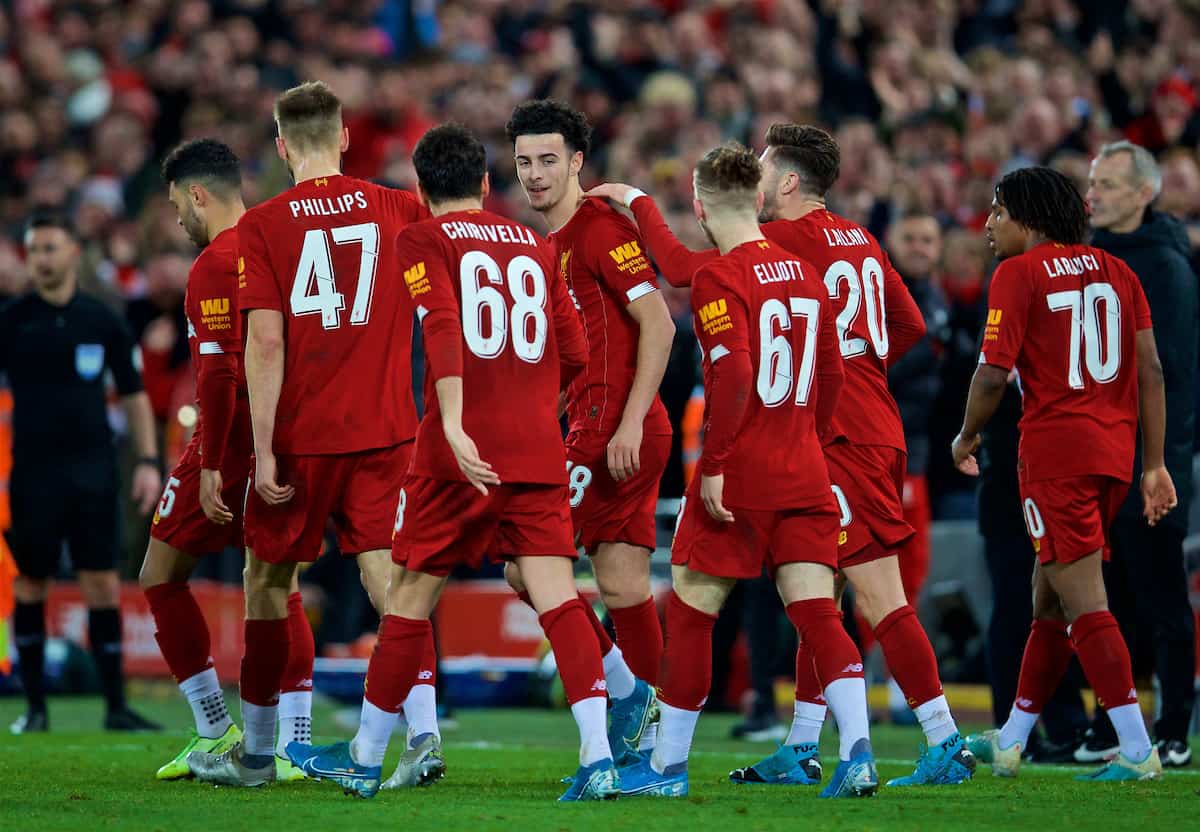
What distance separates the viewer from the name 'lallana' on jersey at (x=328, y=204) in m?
7.02

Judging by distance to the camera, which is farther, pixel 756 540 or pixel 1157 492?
pixel 1157 492

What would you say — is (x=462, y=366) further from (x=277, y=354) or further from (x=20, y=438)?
(x=20, y=438)

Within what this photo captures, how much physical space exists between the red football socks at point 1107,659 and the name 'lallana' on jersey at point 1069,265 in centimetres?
135

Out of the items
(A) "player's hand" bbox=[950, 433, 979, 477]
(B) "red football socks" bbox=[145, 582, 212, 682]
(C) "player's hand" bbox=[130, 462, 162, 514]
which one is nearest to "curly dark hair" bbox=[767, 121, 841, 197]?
(A) "player's hand" bbox=[950, 433, 979, 477]

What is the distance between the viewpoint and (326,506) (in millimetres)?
7070

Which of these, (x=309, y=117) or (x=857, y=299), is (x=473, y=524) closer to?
(x=309, y=117)

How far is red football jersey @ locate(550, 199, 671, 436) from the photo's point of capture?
7465mm

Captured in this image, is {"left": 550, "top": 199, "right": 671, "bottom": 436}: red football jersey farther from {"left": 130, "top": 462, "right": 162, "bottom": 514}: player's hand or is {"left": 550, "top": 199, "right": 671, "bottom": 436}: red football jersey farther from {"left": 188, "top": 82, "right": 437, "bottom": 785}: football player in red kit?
{"left": 130, "top": 462, "right": 162, "bottom": 514}: player's hand

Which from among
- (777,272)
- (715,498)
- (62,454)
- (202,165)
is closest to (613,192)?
(777,272)

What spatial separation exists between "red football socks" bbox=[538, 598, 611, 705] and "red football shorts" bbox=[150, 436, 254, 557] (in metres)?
1.66

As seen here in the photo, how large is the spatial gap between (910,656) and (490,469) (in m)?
1.87

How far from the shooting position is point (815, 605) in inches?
269

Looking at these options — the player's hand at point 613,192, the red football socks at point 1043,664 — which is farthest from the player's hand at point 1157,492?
the player's hand at point 613,192

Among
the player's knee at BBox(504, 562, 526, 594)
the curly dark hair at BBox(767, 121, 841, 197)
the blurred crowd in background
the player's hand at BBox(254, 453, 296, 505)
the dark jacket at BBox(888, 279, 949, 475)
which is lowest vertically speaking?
the player's knee at BBox(504, 562, 526, 594)
